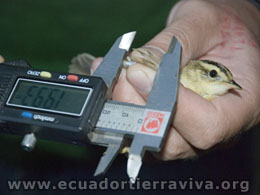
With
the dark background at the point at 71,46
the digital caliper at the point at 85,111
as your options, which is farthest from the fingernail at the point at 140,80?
the dark background at the point at 71,46

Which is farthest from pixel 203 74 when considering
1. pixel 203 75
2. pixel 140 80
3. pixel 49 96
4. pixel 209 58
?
pixel 49 96

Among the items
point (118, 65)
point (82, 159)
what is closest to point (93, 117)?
point (118, 65)

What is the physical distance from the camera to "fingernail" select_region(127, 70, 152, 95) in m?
1.90

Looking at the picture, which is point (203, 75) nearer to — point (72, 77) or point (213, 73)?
point (213, 73)

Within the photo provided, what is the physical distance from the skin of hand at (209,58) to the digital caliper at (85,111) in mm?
339

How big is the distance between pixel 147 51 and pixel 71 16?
2.99 feet

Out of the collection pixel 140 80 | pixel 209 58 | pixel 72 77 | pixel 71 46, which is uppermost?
pixel 72 77

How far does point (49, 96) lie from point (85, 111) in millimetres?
195

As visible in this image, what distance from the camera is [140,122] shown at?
4.98 feet

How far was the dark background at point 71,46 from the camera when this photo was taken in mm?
2588

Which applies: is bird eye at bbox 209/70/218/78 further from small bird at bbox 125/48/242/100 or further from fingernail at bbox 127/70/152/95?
fingernail at bbox 127/70/152/95

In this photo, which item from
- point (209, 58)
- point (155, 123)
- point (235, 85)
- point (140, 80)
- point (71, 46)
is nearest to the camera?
point (155, 123)

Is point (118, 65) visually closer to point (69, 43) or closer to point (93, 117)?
point (93, 117)

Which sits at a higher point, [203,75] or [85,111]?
[85,111]
